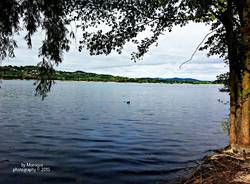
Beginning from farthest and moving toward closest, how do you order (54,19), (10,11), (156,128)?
(156,128) < (54,19) < (10,11)

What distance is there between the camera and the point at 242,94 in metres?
15.6

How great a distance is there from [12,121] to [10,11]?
125ft

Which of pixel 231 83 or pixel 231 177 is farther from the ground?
pixel 231 83

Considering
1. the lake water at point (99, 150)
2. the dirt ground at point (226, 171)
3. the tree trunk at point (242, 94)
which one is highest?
the tree trunk at point (242, 94)

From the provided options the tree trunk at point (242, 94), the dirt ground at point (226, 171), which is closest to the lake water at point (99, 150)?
the dirt ground at point (226, 171)

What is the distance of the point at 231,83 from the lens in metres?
19.4

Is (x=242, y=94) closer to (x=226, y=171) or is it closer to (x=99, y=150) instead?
(x=226, y=171)

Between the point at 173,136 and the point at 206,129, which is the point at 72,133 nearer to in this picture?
the point at 173,136

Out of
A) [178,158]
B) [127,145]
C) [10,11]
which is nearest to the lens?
[10,11]

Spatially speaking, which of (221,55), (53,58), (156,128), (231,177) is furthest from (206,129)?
(53,58)

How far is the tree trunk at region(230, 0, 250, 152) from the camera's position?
16.3 m

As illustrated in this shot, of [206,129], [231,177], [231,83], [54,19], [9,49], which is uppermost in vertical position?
[54,19]

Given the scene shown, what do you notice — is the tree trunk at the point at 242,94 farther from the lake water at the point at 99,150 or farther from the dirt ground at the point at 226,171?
the lake water at the point at 99,150

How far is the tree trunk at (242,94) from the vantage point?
16297 millimetres
